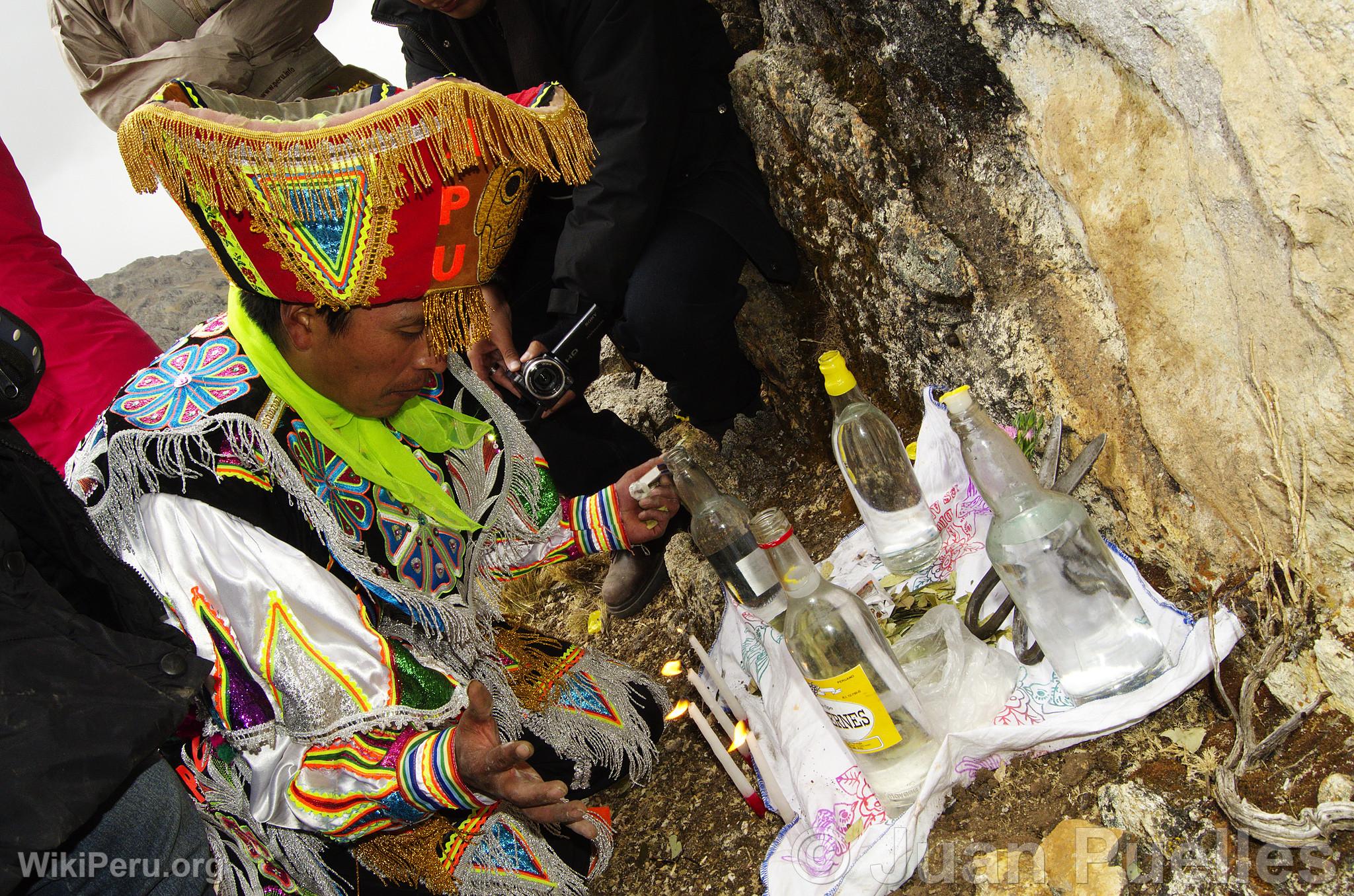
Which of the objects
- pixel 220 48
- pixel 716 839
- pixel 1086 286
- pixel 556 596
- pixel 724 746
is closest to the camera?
pixel 1086 286

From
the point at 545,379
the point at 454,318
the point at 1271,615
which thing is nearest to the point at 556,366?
the point at 545,379

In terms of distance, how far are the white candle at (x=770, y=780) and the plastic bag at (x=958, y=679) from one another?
1.44 feet

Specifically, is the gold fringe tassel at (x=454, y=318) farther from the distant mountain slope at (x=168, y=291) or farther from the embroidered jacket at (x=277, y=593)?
the distant mountain slope at (x=168, y=291)

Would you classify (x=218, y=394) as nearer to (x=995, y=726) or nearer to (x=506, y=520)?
(x=506, y=520)

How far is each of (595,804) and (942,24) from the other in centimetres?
230

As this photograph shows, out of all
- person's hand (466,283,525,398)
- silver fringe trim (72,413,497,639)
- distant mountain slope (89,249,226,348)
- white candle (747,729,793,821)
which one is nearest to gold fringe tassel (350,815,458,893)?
silver fringe trim (72,413,497,639)

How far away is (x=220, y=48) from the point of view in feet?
11.3

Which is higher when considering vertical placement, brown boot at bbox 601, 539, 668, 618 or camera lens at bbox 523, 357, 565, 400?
camera lens at bbox 523, 357, 565, 400

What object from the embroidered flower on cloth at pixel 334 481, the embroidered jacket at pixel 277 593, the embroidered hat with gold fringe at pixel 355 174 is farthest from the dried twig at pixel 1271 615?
the embroidered flower on cloth at pixel 334 481

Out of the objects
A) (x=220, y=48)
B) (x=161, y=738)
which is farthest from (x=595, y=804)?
(x=220, y=48)

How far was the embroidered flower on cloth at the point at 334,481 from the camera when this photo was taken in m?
2.10

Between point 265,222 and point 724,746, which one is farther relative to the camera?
point 724,746

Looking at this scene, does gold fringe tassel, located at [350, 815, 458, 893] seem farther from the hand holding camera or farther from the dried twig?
the dried twig

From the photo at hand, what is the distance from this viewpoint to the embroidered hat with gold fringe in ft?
5.75
